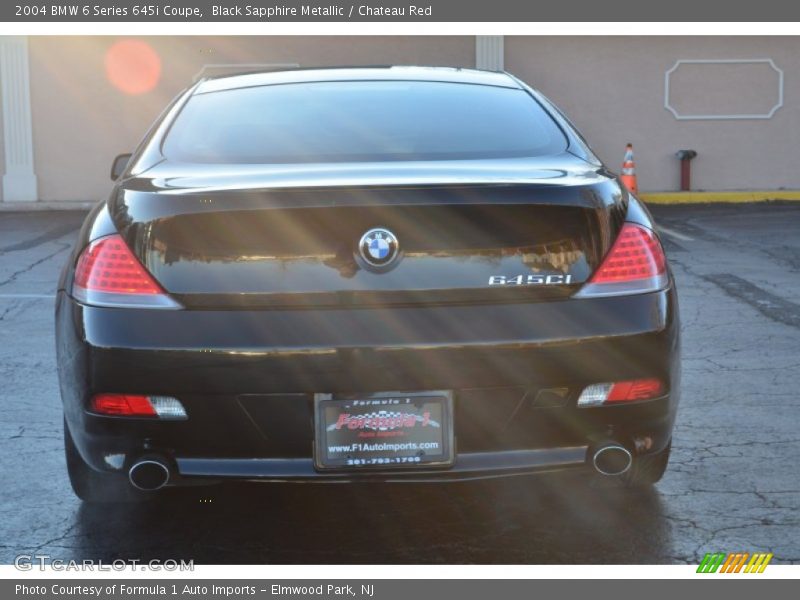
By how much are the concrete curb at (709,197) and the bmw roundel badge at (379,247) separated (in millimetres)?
15197

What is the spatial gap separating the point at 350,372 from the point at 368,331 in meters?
0.12

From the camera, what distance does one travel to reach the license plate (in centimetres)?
348

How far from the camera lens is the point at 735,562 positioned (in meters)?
3.73

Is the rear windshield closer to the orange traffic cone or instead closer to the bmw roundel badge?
the bmw roundel badge

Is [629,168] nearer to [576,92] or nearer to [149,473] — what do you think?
[576,92]

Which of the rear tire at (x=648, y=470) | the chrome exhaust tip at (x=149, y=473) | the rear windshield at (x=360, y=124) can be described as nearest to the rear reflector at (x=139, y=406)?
the chrome exhaust tip at (x=149, y=473)

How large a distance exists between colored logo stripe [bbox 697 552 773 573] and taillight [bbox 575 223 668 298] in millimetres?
801

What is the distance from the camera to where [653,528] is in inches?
159

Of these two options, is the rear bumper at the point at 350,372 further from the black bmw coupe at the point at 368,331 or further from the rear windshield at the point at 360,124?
the rear windshield at the point at 360,124

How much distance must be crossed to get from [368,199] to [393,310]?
1.02ft

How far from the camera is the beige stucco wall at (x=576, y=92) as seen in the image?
1823 centimetres

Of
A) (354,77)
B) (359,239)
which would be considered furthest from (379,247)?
(354,77)

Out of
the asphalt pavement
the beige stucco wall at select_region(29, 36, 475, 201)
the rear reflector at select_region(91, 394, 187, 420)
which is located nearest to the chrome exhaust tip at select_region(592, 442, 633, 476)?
the asphalt pavement
